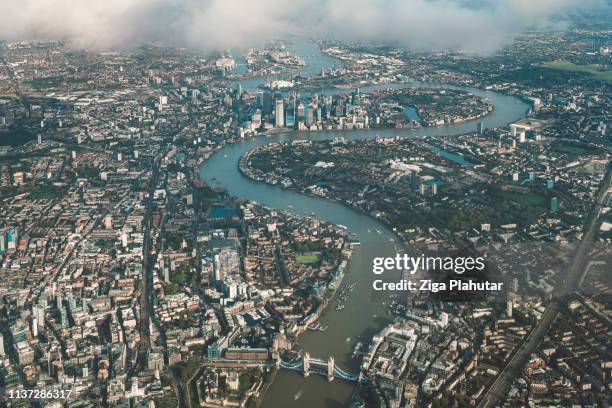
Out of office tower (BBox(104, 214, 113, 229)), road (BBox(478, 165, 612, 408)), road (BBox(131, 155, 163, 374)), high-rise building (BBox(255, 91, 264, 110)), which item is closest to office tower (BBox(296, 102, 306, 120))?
high-rise building (BBox(255, 91, 264, 110))

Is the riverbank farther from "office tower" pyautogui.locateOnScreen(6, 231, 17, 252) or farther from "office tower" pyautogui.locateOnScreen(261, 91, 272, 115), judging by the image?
"office tower" pyautogui.locateOnScreen(6, 231, 17, 252)

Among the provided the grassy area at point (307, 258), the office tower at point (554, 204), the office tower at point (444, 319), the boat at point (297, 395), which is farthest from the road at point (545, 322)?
the grassy area at point (307, 258)

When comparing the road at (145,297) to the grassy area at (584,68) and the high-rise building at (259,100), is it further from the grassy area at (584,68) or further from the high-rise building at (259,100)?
the grassy area at (584,68)

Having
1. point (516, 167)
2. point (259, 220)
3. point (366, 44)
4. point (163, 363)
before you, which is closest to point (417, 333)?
point (163, 363)

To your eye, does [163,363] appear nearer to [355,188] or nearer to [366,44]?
[355,188]

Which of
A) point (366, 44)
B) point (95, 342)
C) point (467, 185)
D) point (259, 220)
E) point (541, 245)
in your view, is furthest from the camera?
point (366, 44)

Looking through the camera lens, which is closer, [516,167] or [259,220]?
[259,220]
